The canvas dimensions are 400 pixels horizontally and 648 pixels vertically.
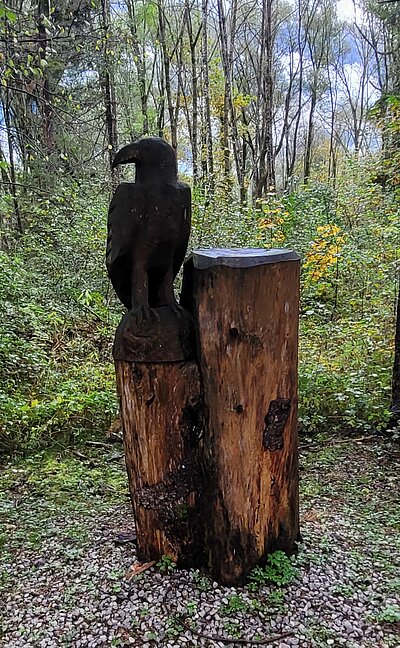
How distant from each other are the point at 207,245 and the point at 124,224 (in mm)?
3528

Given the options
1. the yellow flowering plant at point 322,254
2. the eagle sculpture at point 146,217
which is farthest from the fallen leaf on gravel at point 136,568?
the yellow flowering plant at point 322,254

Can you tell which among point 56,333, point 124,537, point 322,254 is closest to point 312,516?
point 124,537

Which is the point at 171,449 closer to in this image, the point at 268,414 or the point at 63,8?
the point at 268,414

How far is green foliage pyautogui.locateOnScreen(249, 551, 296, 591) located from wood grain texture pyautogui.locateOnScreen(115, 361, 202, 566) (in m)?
0.22

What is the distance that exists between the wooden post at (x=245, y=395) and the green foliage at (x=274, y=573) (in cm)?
3

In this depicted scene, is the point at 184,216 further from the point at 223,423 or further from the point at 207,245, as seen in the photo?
the point at 207,245

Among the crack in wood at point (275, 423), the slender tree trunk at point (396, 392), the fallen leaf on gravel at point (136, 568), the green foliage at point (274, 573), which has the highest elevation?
the crack in wood at point (275, 423)

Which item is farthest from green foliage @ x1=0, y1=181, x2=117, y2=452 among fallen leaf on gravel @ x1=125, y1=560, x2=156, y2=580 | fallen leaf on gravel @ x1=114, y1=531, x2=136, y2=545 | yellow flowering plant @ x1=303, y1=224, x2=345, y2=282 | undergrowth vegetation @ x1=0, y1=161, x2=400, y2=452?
yellow flowering plant @ x1=303, y1=224, x2=345, y2=282

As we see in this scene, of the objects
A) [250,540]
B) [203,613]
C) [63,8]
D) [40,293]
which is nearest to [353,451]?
[250,540]

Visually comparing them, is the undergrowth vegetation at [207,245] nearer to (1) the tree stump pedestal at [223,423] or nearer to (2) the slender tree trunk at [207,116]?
(2) the slender tree trunk at [207,116]

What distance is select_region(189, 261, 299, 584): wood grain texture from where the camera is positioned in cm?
162

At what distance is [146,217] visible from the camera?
1.68 metres

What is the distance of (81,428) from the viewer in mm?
3262

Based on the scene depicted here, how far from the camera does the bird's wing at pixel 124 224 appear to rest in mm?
1680
